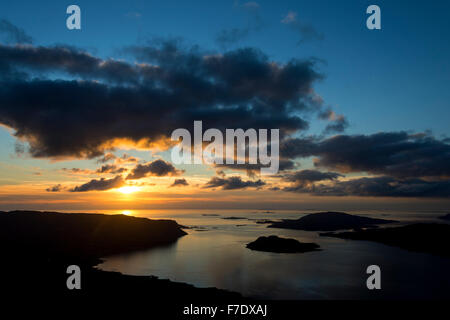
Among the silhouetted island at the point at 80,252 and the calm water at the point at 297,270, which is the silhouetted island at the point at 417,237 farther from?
the silhouetted island at the point at 80,252

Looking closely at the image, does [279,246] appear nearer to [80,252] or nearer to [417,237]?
[80,252]

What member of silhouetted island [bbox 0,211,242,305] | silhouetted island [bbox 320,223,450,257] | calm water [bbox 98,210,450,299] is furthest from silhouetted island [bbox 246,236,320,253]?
silhouetted island [bbox 0,211,242,305]

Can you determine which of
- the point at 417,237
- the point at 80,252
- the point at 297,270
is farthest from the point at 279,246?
the point at 417,237

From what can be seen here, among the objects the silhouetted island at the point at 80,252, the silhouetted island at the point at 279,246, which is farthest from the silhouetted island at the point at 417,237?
the silhouetted island at the point at 80,252

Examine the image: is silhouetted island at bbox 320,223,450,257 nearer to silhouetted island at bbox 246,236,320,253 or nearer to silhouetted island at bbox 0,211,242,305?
silhouetted island at bbox 246,236,320,253

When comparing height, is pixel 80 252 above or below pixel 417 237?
above

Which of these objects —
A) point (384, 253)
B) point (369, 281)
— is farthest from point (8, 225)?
point (384, 253)
